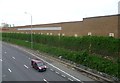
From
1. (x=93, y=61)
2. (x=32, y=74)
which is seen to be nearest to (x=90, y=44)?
(x=93, y=61)

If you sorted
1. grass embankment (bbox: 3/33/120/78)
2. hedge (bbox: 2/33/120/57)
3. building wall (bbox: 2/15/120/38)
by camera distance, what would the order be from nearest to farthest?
1. grass embankment (bbox: 3/33/120/78)
2. hedge (bbox: 2/33/120/57)
3. building wall (bbox: 2/15/120/38)

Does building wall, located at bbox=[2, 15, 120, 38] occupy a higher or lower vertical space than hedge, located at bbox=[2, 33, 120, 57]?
higher

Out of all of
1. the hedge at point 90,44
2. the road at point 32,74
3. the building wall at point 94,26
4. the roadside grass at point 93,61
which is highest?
the building wall at point 94,26

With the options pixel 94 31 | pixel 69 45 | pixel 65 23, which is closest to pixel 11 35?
pixel 65 23

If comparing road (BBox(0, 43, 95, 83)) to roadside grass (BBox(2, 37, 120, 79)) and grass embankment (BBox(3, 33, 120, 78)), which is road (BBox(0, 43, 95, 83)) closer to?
roadside grass (BBox(2, 37, 120, 79))

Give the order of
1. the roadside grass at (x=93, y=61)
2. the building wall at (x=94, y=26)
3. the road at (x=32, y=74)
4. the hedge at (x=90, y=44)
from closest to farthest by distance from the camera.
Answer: the road at (x=32, y=74) < the roadside grass at (x=93, y=61) < the hedge at (x=90, y=44) < the building wall at (x=94, y=26)

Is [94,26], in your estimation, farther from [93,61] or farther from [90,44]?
[93,61]

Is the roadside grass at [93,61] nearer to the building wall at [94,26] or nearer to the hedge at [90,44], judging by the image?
the hedge at [90,44]

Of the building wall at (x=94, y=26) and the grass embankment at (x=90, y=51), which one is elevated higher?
the building wall at (x=94, y=26)

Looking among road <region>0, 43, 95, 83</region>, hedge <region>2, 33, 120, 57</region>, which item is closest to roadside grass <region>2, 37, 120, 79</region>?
hedge <region>2, 33, 120, 57</region>

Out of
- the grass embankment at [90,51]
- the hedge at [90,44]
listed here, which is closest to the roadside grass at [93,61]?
the grass embankment at [90,51]

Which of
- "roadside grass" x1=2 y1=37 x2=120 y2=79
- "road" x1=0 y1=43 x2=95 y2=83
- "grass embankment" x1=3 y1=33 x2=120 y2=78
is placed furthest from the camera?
"grass embankment" x1=3 y1=33 x2=120 y2=78

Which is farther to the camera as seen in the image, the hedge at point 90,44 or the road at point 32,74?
the hedge at point 90,44

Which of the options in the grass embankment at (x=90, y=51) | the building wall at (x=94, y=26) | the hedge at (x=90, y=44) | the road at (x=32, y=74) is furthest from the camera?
the building wall at (x=94, y=26)
